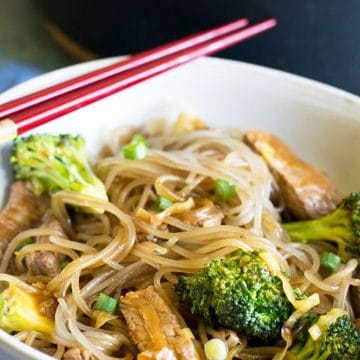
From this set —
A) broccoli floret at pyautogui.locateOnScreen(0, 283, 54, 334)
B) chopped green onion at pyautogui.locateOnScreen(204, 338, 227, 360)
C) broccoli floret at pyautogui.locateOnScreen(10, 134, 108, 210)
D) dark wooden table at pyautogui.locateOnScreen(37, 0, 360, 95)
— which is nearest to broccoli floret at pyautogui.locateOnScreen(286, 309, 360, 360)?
chopped green onion at pyautogui.locateOnScreen(204, 338, 227, 360)

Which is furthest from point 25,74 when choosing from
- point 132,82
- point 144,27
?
point 132,82

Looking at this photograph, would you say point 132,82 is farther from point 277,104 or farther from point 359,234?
point 359,234

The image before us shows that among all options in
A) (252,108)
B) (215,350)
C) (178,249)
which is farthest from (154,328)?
(252,108)

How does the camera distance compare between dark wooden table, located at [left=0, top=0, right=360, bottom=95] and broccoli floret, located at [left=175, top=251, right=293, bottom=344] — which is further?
dark wooden table, located at [left=0, top=0, right=360, bottom=95]

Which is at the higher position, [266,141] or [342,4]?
[342,4]

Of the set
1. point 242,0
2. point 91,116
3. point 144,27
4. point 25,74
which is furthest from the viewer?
point 25,74

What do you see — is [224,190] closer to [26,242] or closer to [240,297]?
[240,297]

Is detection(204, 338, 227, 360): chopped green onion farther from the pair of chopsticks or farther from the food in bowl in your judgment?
the pair of chopsticks
